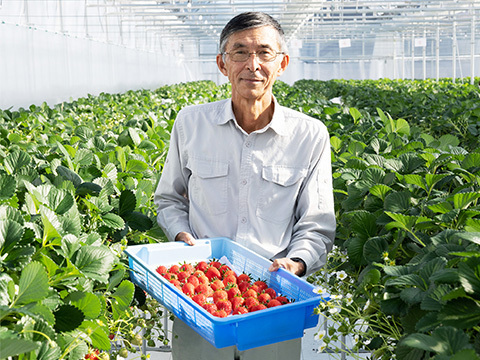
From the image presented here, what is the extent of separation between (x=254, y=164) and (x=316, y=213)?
0.36 meters

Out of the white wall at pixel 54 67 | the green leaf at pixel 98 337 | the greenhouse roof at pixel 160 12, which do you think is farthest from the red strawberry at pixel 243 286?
the greenhouse roof at pixel 160 12

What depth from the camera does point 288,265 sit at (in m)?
2.45

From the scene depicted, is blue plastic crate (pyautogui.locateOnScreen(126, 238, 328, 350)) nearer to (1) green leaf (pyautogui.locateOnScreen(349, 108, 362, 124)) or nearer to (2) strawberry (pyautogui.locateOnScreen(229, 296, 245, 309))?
(2) strawberry (pyautogui.locateOnScreen(229, 296, 245, 309))

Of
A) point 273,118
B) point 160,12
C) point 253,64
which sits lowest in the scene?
point 273,118

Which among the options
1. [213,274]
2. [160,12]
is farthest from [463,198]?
[160,12]

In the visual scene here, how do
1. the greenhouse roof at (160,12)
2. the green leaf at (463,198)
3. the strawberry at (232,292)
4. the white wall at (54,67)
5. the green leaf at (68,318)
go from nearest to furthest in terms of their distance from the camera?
1. the green leaf at (68,318)
2. the green leaf at (463,198)
3. the strawberry at (232,292)
4. the white wall at (54,67)
5. the greenhouse roof at (160,12)

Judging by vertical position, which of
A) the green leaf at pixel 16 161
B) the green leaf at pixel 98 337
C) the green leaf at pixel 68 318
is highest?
the green leaf at pixel 16 161

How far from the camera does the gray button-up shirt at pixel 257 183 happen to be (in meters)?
2.75

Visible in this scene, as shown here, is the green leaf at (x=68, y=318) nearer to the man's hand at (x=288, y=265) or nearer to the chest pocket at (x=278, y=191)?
the man's hand at (x=288, y=265)

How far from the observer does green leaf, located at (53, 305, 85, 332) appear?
4.90ft

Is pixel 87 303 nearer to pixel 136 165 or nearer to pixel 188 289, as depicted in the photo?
pixel 188 289

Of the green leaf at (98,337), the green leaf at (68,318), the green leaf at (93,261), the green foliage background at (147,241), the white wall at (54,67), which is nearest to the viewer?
the green foliage background at (147,241)

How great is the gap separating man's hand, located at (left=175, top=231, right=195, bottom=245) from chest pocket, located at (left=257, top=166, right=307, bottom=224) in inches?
12.9

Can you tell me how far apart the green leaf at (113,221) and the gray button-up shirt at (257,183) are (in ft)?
1.65
